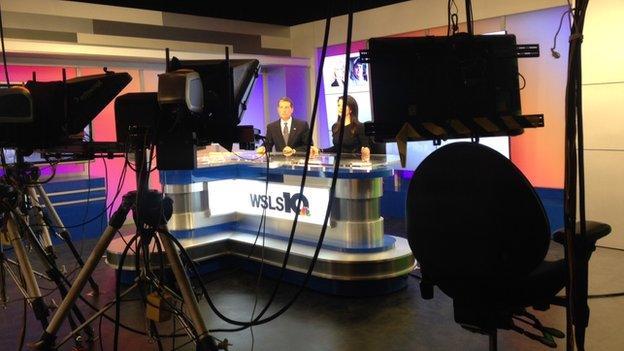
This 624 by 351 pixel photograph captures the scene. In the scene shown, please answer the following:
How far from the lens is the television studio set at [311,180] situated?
171 cm

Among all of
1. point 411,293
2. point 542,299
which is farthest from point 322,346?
point 542,299

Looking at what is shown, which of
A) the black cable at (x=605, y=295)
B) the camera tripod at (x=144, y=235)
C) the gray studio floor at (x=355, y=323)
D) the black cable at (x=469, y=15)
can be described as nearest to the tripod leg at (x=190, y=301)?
the camera tripod at (x=144, y=235)

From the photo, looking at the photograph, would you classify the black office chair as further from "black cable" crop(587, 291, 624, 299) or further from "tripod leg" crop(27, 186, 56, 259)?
"tripod leg" crop(27, 186, 56, 259)

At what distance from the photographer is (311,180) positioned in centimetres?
378

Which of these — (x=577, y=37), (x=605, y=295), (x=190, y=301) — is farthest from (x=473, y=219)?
(x=605, y=295)

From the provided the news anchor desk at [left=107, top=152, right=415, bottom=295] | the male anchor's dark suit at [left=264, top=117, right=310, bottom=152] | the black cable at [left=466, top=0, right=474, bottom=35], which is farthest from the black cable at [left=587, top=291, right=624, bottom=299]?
the male anchor's dark suit at [left=264, top=117, right=310, bottom=152]

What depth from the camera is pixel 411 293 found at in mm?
3584

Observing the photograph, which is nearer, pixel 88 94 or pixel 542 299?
pixel 542 299

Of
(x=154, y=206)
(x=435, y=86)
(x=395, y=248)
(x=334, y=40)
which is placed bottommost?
(x=395, y=248)

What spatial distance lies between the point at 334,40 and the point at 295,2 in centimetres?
82

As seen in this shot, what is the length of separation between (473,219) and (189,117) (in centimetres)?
97

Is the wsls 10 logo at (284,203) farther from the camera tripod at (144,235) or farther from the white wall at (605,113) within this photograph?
the white wall at (605,113)

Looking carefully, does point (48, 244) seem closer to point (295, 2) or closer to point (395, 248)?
point (395, 248)

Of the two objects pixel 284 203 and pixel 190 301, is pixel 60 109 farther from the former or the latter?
pixel 284 203
